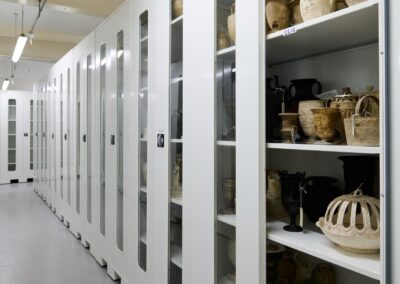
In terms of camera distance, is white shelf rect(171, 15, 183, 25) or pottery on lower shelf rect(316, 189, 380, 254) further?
white shelf rect(171, 15, 183, 25)

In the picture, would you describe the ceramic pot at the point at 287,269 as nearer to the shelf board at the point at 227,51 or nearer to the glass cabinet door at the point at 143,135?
the shelf board at the point at 227,51

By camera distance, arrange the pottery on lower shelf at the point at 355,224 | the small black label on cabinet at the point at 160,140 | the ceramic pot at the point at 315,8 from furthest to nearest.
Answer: the small black label on cabinet at the point at 160,140 → the ceramic pot at the point at 315,8 → the pottery on lower shelf at the point at 355,224

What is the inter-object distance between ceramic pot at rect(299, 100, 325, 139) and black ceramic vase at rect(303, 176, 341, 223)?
0.31 meters

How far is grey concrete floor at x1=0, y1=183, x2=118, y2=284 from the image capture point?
127 inches

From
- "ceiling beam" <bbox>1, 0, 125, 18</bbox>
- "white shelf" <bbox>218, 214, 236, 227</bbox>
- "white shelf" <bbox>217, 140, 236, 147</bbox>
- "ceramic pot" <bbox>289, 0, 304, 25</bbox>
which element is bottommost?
"white shelf" <bbox>218, 214, 236, 227</bbox>

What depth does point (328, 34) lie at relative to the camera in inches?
58.7

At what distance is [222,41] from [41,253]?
334cm

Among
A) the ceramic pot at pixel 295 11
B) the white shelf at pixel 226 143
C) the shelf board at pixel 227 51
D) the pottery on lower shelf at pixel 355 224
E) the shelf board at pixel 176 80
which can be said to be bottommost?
the pottery on lower shelf at pixel 355 224

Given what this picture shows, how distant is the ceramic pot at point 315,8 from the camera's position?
4.28ft

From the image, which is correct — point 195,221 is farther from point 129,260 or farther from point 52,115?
point 52,115

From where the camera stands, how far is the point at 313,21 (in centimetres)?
130

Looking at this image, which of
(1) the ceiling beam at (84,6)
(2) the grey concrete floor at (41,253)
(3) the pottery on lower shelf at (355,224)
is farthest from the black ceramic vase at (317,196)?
(1) the ceiling beam at (84,6)

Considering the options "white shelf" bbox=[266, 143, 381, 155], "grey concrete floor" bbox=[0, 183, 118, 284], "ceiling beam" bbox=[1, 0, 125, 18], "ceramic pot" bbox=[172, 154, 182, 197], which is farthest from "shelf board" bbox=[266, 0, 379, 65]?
"ceiling beam" bbox=[1, 0, 125, 18]

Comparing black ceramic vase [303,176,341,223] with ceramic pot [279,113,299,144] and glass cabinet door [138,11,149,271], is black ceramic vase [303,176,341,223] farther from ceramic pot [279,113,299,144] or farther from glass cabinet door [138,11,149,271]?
glass cabinet door [138,11,149,271]
